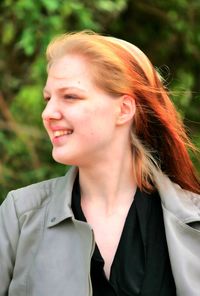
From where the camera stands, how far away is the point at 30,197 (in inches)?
85.1

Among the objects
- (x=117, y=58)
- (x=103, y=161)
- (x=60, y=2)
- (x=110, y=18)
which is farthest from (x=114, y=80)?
(x=110, y=18)

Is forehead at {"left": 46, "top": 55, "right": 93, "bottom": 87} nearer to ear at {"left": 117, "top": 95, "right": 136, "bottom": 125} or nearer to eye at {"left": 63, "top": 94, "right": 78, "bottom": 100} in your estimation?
eye at {"left": 63, "top": 94, "right": 78, "bottom": 100}

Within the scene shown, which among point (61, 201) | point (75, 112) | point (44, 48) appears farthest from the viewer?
point (44, 48)

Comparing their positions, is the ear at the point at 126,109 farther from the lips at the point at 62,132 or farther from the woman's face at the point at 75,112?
the lips at the point at 62,132

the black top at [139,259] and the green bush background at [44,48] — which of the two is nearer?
the black top at [139,259]

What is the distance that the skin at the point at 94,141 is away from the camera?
6.73 feet

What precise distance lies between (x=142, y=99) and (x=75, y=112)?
28cm

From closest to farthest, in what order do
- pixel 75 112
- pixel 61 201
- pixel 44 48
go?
pixel 75 112
pixel 61 201
pixel 44 48

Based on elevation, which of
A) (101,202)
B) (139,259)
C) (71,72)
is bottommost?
(139,259)

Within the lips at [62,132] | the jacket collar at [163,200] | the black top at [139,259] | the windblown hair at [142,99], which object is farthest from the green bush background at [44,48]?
the lips at [62,132]

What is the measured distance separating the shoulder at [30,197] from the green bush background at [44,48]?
2.16ft

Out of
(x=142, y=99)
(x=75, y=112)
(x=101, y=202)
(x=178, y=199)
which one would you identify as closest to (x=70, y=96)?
(x=75, y=112)

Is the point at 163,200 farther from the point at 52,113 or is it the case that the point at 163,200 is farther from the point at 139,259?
the point at 52,113

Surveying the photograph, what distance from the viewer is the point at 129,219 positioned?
2176mm
